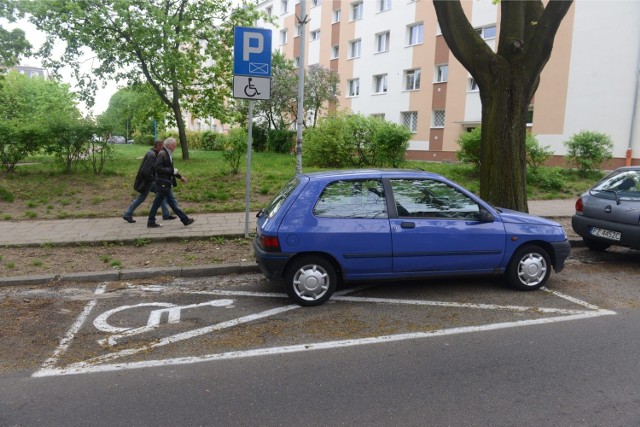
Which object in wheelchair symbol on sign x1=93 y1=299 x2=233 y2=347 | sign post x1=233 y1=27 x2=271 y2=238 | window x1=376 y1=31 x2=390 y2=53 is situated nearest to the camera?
wheelchair symbol on sign x1=93 y1=299 x2=233 y2=347

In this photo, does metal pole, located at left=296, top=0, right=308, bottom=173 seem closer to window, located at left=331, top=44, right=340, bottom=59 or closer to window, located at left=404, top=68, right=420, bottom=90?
window, located at left=404, top=68, right=420, bottom=90

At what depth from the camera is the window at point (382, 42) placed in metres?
33.6

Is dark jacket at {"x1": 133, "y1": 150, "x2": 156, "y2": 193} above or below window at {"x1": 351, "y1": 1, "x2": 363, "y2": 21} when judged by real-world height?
below

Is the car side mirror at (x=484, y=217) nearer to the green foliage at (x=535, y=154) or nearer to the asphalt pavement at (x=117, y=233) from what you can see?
the asphalt pavement at (x=117, y=233)

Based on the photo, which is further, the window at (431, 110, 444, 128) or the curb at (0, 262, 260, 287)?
the window at (431, 110, 444, 128)

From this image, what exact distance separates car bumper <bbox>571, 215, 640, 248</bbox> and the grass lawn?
5.48 m

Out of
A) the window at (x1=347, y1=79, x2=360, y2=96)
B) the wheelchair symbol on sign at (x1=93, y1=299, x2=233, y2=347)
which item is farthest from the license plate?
the window at (x1=347, y1=79, x2=360, y2=96)

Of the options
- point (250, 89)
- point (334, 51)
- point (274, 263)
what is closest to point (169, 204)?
point (250, 89)

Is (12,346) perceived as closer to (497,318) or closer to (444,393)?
(444,393)

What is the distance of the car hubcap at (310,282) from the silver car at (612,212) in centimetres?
468

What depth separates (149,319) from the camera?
5.14m

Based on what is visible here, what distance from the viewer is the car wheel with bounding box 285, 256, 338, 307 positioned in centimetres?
543

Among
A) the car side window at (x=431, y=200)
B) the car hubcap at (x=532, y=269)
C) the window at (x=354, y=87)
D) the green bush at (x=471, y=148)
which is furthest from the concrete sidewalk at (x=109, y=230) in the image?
the window at (x=354, y=87)

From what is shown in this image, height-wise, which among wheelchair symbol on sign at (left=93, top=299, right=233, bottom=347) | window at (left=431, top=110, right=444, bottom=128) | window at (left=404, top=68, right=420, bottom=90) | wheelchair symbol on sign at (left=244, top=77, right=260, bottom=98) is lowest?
wheelchair symbol on sign at (left=93, top=299, right=233, bottom=347)
